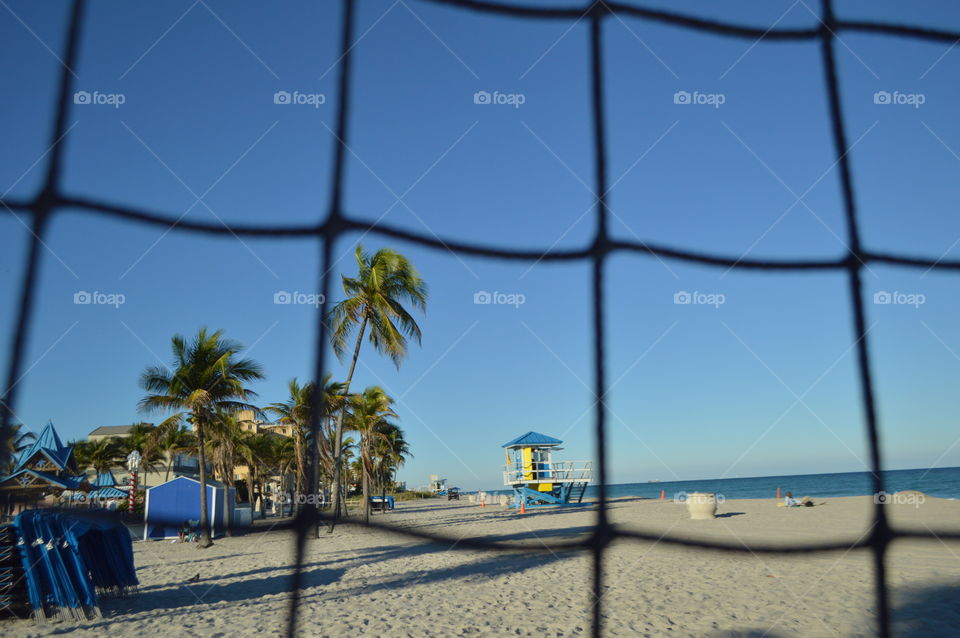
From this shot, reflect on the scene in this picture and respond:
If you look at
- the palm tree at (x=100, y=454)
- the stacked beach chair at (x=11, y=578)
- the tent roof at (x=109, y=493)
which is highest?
the stacked beach chair at (x=11, y=578)

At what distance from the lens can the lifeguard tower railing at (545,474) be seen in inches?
832

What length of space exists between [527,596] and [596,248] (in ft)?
13.7

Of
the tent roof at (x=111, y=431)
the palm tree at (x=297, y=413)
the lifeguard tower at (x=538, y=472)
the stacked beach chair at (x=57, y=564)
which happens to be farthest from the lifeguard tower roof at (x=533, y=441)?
the tent roof at (x=111, y=431)

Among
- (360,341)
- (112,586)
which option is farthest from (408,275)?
(112,586)

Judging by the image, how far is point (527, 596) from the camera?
571cm

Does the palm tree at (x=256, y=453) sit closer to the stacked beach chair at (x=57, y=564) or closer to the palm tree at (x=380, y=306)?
the palm tree at (x=380, y=306)

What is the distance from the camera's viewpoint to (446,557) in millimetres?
8500

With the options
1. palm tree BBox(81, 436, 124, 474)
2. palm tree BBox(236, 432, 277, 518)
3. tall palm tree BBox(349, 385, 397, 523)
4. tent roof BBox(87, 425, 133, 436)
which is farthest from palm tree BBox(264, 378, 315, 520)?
tent roof BBox(87, 425, 133, 436)

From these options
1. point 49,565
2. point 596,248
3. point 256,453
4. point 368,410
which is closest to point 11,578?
point 49,565

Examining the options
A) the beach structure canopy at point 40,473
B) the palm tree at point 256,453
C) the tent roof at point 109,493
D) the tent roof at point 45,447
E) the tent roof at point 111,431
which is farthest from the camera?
the tent roof at point 111,431

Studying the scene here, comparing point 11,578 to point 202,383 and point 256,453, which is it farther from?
point 256,453

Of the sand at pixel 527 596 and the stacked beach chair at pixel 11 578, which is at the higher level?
the stacked beach chair at pixel 11 578

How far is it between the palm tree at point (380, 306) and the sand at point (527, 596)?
394cm

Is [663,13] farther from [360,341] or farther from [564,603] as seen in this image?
[360,341]
